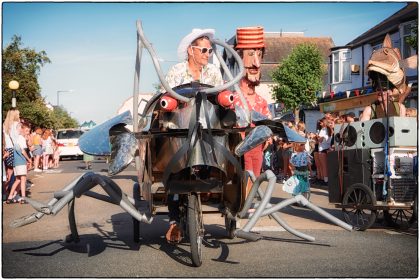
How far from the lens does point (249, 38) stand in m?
8.94

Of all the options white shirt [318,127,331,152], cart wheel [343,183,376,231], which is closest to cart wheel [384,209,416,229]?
cart wheel [343,183,376,231]

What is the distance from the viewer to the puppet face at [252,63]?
8883 mm

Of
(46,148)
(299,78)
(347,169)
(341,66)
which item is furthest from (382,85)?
(299,78)

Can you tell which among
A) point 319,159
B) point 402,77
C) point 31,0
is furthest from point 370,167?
point 319,159

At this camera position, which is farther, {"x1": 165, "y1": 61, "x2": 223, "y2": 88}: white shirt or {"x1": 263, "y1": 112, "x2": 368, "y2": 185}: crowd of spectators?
{"x1": 263, "y1": 112, "x2": 368, "y2": 185}: crowd of spectators

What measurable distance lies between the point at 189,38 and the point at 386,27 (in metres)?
32.7

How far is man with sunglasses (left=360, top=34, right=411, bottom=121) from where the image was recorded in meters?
8.85

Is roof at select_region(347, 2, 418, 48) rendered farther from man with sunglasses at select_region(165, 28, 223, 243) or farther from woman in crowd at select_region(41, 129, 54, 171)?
man with sunglasses at select_region(165, 28, 223, 243)

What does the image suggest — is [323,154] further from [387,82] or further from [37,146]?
[37,146]

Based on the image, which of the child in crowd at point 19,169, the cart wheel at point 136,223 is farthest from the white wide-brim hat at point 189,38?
the child in crowd at point 19,169

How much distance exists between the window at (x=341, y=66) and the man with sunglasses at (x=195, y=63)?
4027 centimetres

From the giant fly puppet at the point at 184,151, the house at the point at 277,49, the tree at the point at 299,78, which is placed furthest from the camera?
the house at the point at 277,49

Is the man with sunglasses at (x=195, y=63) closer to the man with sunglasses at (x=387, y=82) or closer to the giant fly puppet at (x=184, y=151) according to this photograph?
the giant fly puppet at (x=184, y=151)

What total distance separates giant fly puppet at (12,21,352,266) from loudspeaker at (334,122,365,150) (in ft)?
9.44
